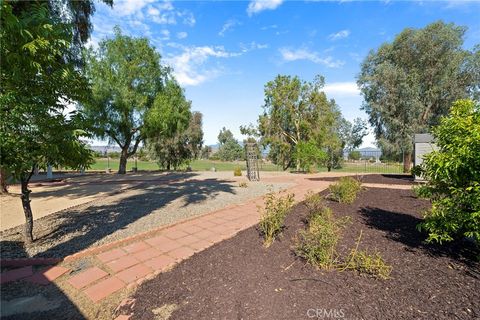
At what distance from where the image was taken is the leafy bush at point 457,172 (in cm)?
253

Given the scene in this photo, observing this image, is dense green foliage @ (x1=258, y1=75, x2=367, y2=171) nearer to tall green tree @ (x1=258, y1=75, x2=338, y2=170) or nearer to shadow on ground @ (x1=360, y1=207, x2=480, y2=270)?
tall green tree @ (x1=258, y1=75, x2=338, y2=170)

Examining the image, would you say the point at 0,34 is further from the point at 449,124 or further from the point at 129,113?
the point at 129,113

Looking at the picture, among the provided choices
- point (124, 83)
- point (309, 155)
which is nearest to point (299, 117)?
point (309, 155)

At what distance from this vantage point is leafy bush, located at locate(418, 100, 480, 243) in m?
2.53

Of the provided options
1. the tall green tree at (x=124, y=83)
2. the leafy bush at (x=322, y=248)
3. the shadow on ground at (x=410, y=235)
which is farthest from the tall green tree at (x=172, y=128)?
the leafy bush at (x=322, y=248)

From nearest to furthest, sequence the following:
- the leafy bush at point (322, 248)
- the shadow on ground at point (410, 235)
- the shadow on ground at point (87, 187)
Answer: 1. the leafy bush at point (322, 248)
2. the shadow on ground at point (410, 235)
3. the shadow on ground at point (87, 187)

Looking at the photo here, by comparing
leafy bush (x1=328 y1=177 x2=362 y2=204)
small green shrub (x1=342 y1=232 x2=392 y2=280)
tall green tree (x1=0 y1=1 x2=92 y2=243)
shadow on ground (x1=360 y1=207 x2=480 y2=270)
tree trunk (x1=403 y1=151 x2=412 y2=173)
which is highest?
tall green tree (x1=0 y1=1 x2=92 y2=243)

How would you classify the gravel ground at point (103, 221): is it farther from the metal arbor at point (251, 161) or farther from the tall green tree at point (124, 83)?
the tall green tree at point (124, 83)

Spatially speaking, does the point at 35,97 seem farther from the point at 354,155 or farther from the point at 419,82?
the point at 354,155

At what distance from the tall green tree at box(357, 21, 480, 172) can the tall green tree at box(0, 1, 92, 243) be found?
63.4ft

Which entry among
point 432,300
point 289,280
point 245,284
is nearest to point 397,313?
point 432,300

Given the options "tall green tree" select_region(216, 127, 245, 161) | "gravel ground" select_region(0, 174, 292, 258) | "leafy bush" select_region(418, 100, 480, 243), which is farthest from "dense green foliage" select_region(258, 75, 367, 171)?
"tall green tree" select_region(216, 127, 245, 161)

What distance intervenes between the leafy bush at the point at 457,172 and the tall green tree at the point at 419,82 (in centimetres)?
1679

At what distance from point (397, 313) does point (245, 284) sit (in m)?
1.38
